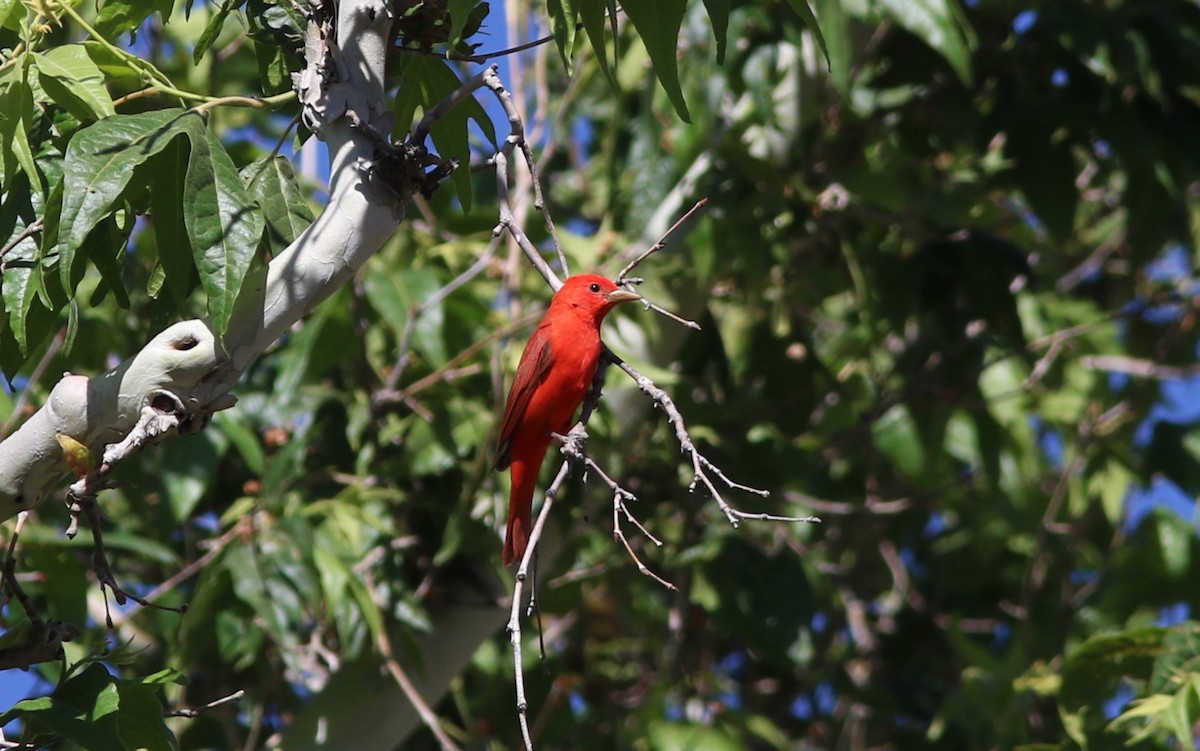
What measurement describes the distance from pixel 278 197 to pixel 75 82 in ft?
1.11

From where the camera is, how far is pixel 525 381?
366cm

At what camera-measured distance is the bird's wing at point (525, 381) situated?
3.62 meters

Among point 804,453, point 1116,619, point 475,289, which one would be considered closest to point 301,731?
point 475,289

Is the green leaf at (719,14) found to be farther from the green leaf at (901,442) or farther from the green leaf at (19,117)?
the green leaf at (901,442)

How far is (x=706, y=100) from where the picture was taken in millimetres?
4434

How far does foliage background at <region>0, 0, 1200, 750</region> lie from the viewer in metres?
4.04

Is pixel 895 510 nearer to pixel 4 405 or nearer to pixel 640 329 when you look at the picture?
pixel 640 329

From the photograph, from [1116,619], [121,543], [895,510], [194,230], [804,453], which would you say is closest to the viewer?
[194,230]

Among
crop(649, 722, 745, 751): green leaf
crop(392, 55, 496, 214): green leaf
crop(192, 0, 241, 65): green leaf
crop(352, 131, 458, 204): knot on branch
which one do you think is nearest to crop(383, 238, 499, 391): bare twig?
crop(649, 722, 745, 751): green leaf

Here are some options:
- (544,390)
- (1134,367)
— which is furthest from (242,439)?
(1134,367)

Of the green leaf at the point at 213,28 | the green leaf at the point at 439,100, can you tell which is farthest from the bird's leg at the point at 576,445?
the green leaf at the point at 213,28

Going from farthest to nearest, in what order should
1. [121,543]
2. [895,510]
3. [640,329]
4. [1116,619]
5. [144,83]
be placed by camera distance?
[895,510], [1116,619], [640,329], [121,543], [144,83]

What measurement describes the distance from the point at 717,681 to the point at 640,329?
2.13 meters

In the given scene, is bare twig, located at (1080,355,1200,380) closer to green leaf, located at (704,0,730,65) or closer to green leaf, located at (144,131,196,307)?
green leaf, located at (704,0,730,65)
